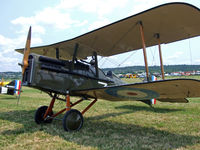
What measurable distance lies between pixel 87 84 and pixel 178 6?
9.66 ft

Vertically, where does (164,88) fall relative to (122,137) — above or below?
above

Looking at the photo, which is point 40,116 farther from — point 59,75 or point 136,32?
point 136,32

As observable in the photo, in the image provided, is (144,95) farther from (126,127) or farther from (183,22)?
(183,22)

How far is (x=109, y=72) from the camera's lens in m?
6.05

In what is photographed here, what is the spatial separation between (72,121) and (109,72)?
2443 mm

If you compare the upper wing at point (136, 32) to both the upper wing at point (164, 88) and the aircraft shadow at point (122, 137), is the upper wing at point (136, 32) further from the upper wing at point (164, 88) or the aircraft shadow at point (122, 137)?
the aircraft shadow at point (122, 137)

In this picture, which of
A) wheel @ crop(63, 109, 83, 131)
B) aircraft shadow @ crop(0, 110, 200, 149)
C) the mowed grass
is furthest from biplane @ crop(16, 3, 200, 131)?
the mowed grass

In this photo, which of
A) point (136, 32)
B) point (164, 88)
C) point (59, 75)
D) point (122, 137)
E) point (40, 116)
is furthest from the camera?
point (136, 32)

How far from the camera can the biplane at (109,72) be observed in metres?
3.81

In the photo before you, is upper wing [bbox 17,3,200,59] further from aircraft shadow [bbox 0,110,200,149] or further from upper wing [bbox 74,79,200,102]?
aircraft shadow [bbox 0,110,200,149]

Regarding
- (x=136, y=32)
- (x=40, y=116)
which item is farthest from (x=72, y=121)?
(x=136, y=32)

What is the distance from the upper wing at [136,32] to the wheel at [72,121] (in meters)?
1.89

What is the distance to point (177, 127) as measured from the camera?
4555mm

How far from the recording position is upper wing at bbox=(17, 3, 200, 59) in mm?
4055
